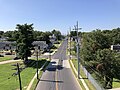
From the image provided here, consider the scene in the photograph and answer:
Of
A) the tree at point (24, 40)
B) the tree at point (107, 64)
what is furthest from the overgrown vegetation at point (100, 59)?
the tree at point (24, 40)

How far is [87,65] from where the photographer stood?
4912cm

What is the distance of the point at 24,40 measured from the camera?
58.8 metres

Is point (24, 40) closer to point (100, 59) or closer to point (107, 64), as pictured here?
point (100, 59)

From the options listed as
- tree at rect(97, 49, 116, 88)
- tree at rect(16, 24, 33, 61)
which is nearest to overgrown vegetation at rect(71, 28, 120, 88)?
tree at rect(97, 49, 116, 88)

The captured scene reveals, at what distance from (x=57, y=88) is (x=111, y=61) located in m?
14.5

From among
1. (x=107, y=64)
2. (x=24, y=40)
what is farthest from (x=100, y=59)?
(x=24, y=40)

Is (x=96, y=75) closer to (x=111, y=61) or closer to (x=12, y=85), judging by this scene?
(x=111, y=61)

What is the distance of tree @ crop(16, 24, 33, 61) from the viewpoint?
189 feet

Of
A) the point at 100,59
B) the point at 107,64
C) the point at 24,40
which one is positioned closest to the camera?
the point at 107,64

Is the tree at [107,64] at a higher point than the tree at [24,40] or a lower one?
lower

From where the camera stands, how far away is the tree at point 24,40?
57744mm

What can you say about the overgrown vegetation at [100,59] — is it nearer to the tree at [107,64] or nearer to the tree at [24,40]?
the tree at [107,64]

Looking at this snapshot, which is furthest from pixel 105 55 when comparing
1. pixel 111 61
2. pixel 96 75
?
pixel 96 75

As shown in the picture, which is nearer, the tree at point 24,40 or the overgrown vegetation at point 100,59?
the overgrown vegetation at point 100,59
